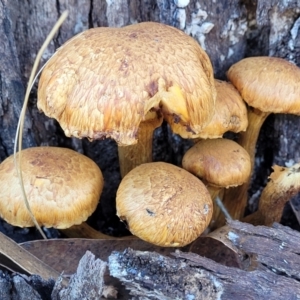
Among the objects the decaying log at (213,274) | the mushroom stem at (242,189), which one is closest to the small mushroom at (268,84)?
the mushroom stem at (242,189)

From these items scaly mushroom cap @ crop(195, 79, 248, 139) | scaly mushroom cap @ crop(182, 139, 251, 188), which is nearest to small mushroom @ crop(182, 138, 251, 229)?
scaly mushroom cap @ crop(182, 139, 251, 188)

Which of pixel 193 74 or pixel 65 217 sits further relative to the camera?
pixel 65 217

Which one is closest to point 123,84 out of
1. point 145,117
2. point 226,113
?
point 145,117

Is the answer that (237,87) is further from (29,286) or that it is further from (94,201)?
(29,286)

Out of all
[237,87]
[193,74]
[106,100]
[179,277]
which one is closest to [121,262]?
[179,277]

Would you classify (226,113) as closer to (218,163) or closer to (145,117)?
(218,163)
